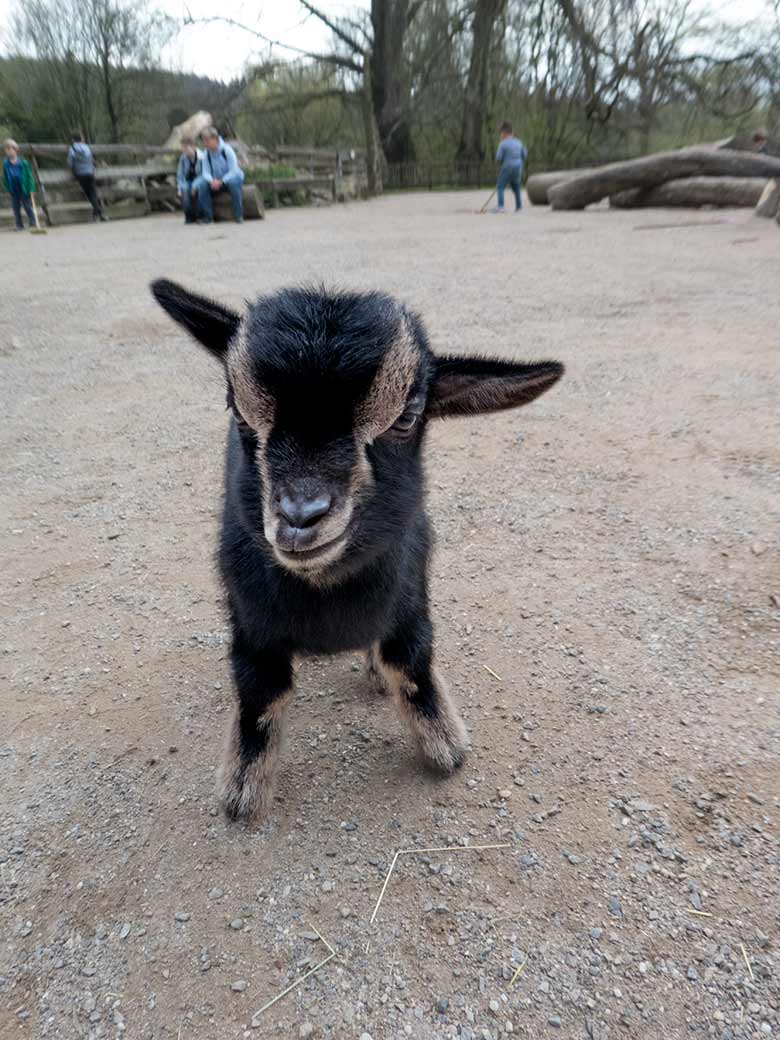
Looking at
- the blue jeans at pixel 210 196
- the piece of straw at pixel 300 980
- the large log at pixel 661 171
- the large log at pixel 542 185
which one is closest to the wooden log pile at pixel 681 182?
the large log at pixel 661 171

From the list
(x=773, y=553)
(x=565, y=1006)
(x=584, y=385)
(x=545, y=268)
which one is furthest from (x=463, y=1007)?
(x=545, y=268)

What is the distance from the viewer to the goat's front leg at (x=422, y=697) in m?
2.31

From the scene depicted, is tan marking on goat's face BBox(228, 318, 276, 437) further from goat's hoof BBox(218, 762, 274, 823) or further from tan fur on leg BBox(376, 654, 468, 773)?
goat's hoof BBox(218, 762, 274, 823)

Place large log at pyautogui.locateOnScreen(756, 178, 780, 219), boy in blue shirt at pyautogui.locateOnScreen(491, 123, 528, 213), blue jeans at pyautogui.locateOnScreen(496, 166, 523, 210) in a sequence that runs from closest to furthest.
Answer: large log at pyautogui.locateOnScreen(756, 178, 780, 219), boy in blue shirt at pyautogui.locateOnScreen(491, 123, 528, 213), blue jeans at pyautogui.locateOnScreen(496, 166, 523, 210)

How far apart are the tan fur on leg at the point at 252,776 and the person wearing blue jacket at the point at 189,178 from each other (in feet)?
54.5

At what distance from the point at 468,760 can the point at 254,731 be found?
0.75m

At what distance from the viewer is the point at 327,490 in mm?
1600

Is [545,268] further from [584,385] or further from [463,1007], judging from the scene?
[463,1007]

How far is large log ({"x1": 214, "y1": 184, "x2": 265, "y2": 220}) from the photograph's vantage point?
17.1 metres

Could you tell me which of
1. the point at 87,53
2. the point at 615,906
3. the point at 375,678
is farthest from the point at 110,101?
the point at 615,906

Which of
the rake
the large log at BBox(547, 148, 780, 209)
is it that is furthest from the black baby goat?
the rake

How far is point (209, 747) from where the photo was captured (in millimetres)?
2545

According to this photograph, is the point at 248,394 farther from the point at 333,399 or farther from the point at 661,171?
the point at 661,171

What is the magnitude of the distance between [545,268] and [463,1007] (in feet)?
32.5
